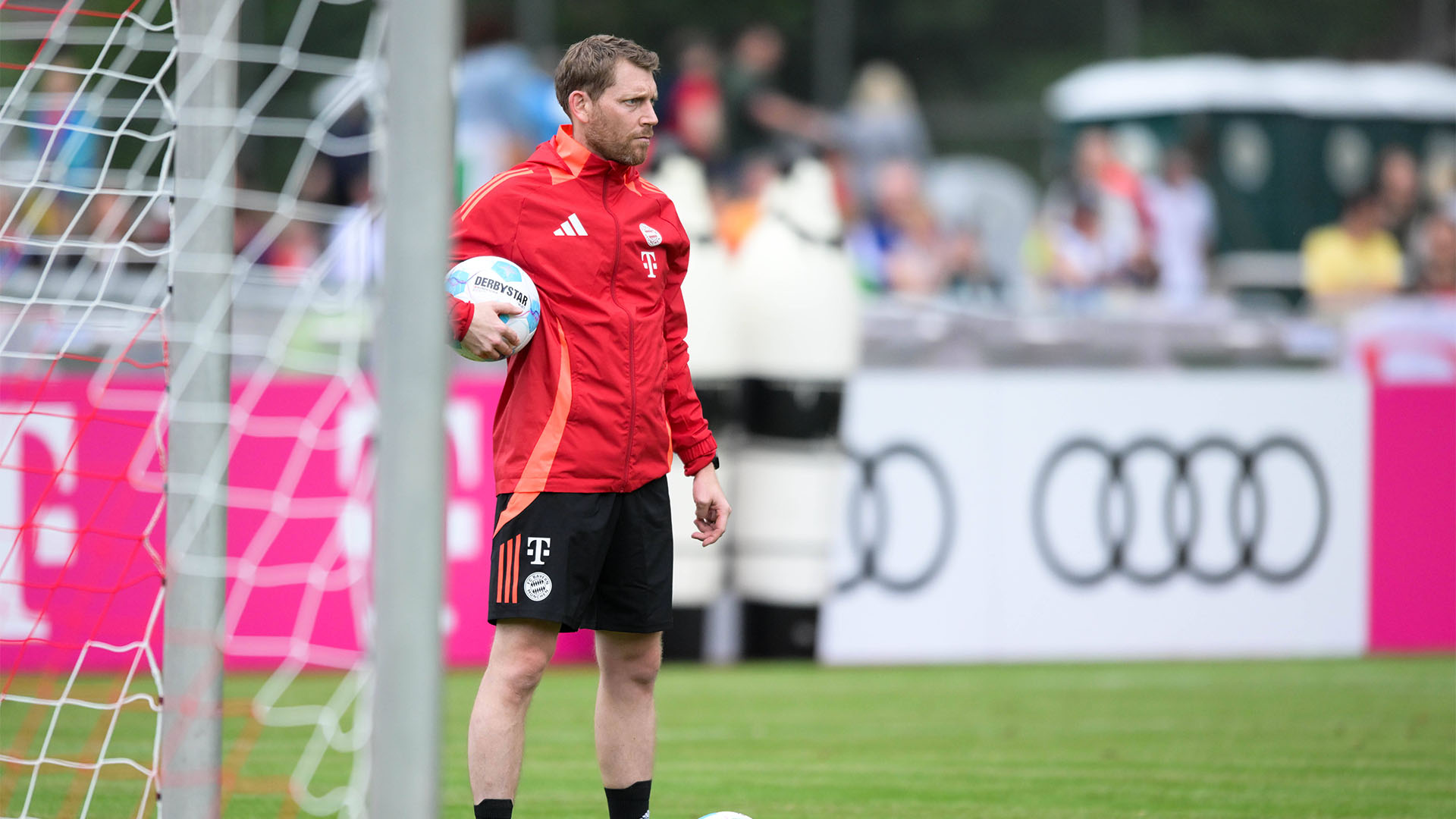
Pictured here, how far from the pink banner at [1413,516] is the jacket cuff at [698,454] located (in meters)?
6.62

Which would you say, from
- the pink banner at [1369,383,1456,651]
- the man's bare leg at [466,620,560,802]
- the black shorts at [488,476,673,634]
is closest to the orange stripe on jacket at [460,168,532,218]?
the black shorts at [488,476,673,634]

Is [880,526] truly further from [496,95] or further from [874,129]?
[874,129]

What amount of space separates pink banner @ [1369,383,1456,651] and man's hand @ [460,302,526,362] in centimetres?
737

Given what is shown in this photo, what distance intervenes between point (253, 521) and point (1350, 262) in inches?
367

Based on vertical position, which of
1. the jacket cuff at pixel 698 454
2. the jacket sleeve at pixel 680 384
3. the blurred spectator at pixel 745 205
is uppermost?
the blurred spectator at pixel 745 205

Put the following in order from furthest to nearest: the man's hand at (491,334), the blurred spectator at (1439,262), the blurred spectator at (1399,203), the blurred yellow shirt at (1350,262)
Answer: the blurred spectator at (1399,203) < the blurred yellow shirt at (1350,262) < the blurred spectator at (1439,262) < the man's hand at (491,334)

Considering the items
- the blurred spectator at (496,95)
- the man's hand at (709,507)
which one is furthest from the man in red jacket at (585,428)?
the blurred spectator at (496,95)

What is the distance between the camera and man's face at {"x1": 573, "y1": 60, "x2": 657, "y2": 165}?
4.55m

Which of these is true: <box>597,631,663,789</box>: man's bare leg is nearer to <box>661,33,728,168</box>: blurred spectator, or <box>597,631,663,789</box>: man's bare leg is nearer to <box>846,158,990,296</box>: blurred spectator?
<box>661,33,728,168</box>: blurred spectator

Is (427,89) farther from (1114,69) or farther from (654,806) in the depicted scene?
(1114,69)

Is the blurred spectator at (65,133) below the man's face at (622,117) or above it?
Answer: above

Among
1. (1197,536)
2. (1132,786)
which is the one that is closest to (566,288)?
(1132,786)

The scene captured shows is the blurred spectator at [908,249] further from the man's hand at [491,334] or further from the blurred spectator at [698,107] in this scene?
the man's hand at [491,334]

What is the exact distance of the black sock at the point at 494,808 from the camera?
14.6 feet
